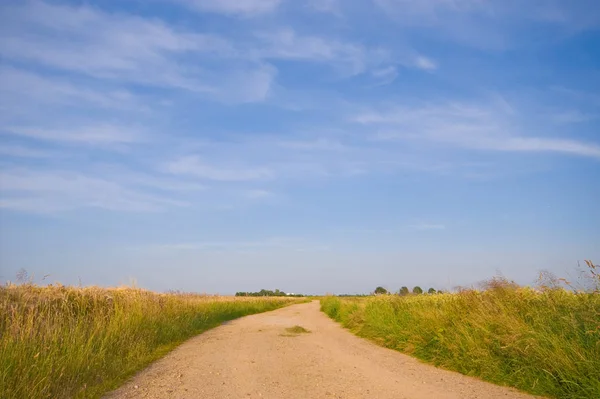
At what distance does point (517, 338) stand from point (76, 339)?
871 cm

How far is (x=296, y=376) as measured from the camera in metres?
8.57

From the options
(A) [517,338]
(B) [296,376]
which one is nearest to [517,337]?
(A) [517,338]

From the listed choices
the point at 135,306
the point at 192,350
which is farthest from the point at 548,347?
the point at 135,306

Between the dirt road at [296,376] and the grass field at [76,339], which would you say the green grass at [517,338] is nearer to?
the dirt road at [296,376]

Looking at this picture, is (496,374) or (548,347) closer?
(548,347)

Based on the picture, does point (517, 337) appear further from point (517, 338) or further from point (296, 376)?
point (296, 376)

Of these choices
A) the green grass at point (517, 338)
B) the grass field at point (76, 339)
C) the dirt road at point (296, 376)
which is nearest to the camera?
the grass field at point (76, 339)

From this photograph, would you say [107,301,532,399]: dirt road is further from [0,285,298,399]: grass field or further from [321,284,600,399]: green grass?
[0,285,298,399]: grass field

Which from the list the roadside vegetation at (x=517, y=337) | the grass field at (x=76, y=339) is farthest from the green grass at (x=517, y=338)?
the grass field at (x=76, y=339)

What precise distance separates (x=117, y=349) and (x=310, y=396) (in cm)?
540

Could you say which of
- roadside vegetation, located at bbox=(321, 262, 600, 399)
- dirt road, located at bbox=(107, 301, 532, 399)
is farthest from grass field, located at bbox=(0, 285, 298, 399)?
roadside vegetation, located at bbox=(321, 262, 600, 399)

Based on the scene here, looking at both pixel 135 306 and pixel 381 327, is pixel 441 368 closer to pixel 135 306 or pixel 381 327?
pixel 381 327

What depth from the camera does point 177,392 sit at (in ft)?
23.6

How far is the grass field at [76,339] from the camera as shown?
21.9ft
